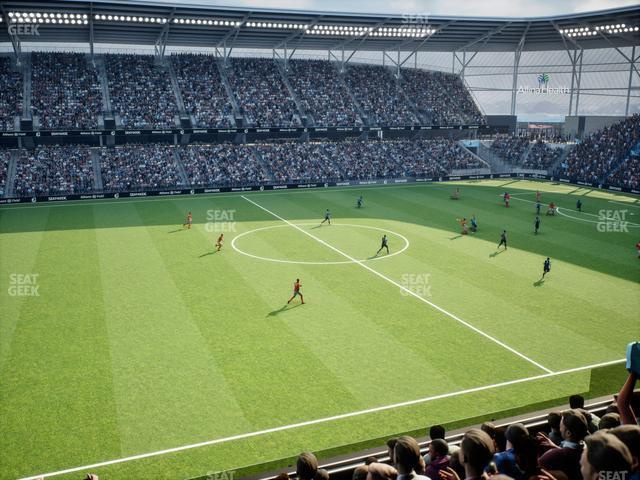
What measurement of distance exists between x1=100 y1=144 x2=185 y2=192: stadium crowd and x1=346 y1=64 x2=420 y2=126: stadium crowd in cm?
2516

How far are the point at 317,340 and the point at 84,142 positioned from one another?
46.2 metres

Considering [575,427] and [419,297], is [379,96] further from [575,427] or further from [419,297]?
[575,427]

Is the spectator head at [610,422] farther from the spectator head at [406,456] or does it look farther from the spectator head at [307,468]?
the spectator head at [307,468]

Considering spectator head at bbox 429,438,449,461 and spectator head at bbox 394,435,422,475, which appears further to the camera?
spectator head at bbox 429,438,449,461

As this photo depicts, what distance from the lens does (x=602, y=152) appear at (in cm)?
5847

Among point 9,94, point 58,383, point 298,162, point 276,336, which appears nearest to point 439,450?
point 276,336

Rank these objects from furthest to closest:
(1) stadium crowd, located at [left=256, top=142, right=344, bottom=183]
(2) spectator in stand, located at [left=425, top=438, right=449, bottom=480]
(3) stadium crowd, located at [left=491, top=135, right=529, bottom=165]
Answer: (3) stadium crowd, located at [left=491, top=135, right=529, bottom=165] → (1) stadium crowd, located at [left=256, top=142, right=344, bottom=183] → (2) spectator in stand, located at [left=425, top=438, right=449, bottom=480]

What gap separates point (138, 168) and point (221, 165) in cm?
824

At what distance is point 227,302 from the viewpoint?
2177 cm

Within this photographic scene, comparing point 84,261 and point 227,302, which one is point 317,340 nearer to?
point 227,302

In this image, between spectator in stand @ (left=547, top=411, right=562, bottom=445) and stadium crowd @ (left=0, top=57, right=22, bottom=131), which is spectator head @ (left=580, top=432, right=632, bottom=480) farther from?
stadium crowd @ (left=0, top=57, right=22, bottom=131)

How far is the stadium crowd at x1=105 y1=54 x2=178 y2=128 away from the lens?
2156 inches

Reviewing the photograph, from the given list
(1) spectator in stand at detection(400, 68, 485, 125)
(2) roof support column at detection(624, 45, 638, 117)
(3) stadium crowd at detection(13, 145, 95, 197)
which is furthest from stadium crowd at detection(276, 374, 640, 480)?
(2) roof support column at detection(624, 45, 638, 117)

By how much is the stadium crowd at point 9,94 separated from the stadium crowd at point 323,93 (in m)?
29.7
